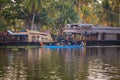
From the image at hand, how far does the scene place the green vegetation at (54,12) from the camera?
67.4 meters

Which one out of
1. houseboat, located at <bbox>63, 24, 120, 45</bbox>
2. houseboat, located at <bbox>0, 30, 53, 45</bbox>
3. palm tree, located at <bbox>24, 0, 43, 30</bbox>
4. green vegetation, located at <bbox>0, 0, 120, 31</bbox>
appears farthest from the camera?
houseboat, located at <bbox>63, 24, 120, 45</bbox>

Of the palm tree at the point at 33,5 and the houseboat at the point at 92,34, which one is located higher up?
the palm tree at the point at 33,5

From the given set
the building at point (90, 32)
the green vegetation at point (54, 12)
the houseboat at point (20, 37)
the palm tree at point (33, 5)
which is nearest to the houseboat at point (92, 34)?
the building at point (90, 32)

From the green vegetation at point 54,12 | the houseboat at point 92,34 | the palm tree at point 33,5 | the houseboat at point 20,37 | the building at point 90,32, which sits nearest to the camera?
the houseboat at point 20,37

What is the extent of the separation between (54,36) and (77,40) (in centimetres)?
972

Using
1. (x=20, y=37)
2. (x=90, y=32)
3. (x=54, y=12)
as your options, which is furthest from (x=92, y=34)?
(x=54, y=12)

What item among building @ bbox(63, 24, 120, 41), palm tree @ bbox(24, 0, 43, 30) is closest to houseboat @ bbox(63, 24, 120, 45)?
building @ bbox(63, 24, 120, 41)

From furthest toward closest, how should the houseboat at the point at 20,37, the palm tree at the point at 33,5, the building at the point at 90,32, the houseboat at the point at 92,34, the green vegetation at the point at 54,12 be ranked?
the building at the point at 90,32 < the houseboat at the point at 92,34 < the green vegetation at the point at 54,12 < the palm tree at the point at 33,5 < the houseboat at the point at 20,37

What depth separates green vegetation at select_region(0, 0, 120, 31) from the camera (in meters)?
67.4

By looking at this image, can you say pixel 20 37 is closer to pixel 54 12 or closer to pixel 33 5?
pixel 33 5

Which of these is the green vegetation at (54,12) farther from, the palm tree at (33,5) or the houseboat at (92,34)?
the houseboat at (92,34)

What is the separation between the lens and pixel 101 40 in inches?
2650

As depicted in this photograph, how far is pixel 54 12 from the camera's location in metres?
79.6

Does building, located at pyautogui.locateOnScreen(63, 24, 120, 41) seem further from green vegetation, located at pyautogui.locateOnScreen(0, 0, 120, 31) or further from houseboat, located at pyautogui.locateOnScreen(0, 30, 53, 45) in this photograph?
houseboat, located at pyautogui.locateOnScreen(0, 30, 53, 45)
